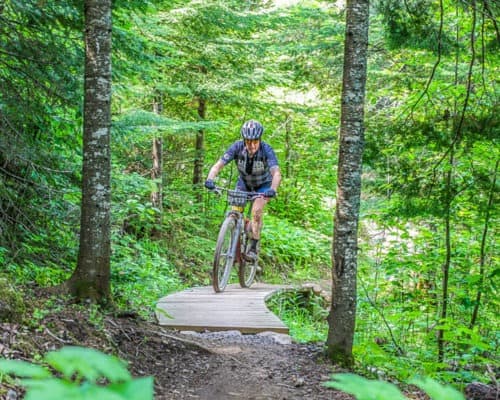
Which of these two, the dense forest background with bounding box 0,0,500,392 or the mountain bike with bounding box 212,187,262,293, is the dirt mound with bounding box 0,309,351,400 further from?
the mountain bike with bounding box 212,187,262,293

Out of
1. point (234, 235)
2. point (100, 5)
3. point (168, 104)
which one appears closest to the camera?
point (100, 5)

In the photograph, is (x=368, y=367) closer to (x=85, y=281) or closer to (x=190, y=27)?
(x=85, y=281)

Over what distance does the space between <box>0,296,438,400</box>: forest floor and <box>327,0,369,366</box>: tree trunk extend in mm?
436

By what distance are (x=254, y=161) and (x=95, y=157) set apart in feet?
11.9

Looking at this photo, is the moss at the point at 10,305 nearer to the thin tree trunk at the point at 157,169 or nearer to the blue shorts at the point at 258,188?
the blue shorts at the point at 258,188

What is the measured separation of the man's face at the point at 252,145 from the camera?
308 inches

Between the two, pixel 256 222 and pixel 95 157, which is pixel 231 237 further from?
pixel 95 157

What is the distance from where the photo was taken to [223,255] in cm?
803

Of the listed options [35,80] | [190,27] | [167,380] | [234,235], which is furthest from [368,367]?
[190,27]

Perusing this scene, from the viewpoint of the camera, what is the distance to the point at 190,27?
1270 cm

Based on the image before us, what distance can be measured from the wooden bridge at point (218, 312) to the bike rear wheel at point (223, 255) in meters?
0.23

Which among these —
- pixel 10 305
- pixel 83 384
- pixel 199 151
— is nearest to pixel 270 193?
pixel 10 305

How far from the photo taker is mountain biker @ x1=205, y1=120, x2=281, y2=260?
25.3ft

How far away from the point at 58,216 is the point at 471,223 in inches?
207
